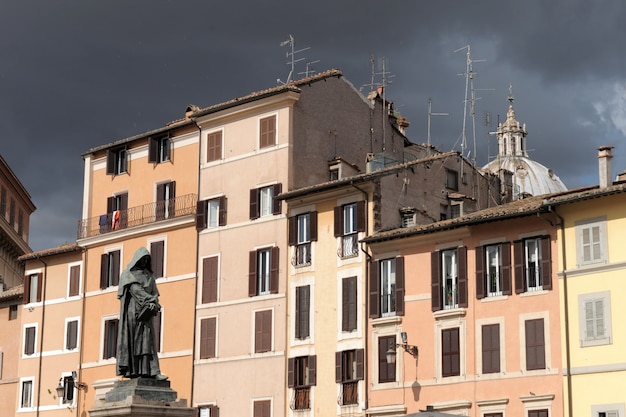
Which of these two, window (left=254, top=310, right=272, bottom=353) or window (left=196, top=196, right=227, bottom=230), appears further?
window (left=196, top=196, right=227, bottom=230)

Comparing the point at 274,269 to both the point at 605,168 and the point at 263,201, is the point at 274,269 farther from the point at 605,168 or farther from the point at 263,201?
the point at 605,168

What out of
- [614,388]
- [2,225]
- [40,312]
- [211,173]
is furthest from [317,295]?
[2,225]

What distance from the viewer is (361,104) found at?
60.3 m

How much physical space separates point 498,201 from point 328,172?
897 cm

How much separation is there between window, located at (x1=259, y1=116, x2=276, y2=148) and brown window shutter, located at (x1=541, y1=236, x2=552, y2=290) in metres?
15.0

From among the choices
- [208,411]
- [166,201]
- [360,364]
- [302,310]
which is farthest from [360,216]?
[166,201]

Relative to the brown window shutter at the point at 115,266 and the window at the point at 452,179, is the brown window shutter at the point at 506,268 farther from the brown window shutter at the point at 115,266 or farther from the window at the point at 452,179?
the brown window shutter at the point at 115,266

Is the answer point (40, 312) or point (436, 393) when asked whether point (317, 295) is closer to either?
point (436, 393)

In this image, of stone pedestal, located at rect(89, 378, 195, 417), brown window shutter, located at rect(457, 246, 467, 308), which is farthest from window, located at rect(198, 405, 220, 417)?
stone pedestal, located at rect(89, 378, 195, 417)

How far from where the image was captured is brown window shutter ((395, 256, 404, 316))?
50500 mm

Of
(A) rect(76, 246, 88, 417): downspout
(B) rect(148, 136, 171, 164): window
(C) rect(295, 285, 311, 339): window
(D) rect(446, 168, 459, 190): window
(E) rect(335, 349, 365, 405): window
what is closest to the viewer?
(E) rect(335, 349, 365, 405): window

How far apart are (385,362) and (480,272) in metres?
5.50

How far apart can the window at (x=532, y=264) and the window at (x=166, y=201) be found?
19523 mm

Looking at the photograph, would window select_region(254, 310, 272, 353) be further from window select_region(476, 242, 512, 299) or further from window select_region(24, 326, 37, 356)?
window select_region(24, 326, 37, 356)
